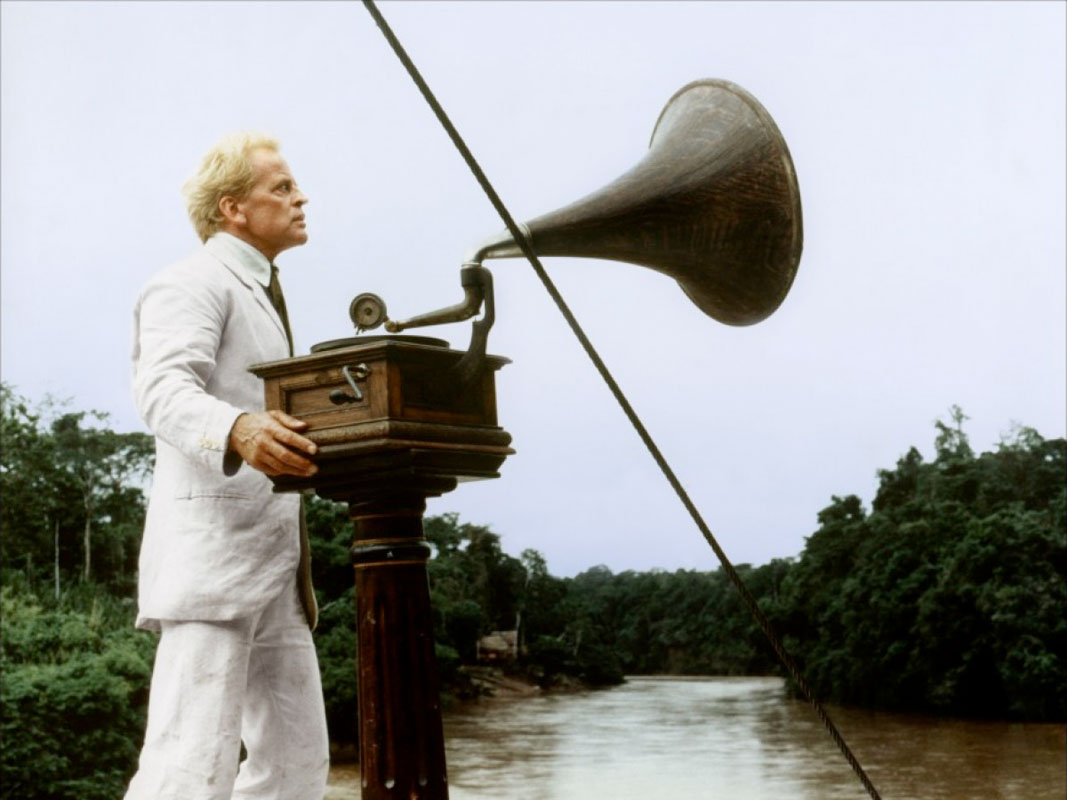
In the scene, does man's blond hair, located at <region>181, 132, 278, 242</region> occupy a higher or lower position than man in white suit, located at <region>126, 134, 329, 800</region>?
higher

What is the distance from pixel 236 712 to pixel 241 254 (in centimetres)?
84

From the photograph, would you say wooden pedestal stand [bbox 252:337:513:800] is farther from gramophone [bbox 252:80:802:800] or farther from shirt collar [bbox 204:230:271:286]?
shirt collar [bbox 204:230:271:286]

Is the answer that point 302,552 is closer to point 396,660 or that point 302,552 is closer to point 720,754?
point 396,660

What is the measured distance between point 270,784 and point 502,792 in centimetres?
676

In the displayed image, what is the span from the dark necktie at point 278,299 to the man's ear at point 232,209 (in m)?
0.11

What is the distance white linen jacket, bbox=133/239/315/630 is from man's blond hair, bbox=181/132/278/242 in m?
0.11

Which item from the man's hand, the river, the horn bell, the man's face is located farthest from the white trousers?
the river

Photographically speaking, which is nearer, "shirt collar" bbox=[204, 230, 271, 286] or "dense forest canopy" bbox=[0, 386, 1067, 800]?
"shirt collar" bbox=[204, 230, 271, 286]

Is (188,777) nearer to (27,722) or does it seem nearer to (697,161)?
(697,161)

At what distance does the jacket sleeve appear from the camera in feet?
6.79

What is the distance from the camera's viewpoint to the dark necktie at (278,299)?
249 cm

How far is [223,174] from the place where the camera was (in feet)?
8.00

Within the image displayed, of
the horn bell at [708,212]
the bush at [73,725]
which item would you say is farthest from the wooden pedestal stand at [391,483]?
the bush at [73,725]

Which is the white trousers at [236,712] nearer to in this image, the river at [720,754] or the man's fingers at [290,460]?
the man's fingers at [290,460]
